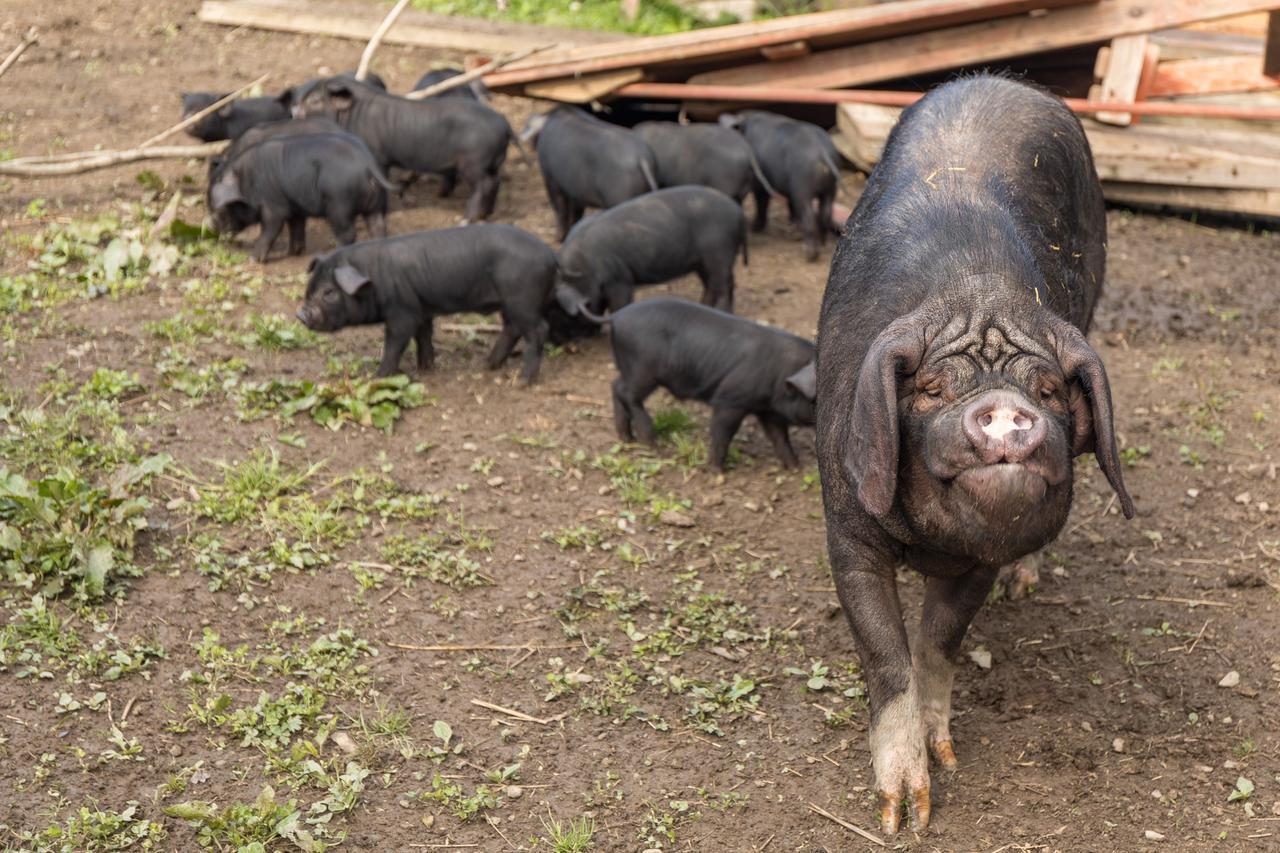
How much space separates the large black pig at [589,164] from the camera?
9203 millimetres

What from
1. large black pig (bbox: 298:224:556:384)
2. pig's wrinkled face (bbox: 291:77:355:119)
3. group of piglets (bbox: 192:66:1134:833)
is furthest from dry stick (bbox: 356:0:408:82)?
large black pig (bbox: 298:224:556:384)

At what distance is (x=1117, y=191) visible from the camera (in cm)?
1025

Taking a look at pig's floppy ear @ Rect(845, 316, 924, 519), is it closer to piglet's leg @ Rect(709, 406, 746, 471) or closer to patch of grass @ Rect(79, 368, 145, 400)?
piglet's leg @ Rect(709, 406, 746, 471)

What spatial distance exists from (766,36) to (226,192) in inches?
151

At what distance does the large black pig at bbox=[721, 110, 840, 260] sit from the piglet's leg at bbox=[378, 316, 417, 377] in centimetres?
299

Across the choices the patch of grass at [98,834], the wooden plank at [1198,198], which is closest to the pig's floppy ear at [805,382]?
the patch of grass at [98,834]

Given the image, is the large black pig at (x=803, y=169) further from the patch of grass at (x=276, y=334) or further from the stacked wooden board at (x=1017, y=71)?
the patch of grass at (x=276, y=334)

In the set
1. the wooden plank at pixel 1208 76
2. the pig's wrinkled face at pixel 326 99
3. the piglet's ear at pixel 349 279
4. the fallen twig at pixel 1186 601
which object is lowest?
the fallen twig at pixel 1186 601

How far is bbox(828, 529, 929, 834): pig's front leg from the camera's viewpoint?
4395mm

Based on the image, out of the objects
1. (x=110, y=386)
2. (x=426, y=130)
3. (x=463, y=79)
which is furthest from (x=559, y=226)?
(x=110, y=386)

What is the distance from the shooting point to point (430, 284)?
753 cm

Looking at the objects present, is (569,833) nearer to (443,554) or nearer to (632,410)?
(443,554)

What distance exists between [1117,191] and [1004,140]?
527 cm

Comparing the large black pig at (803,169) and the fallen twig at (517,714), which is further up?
the large black pig at (803,169)
